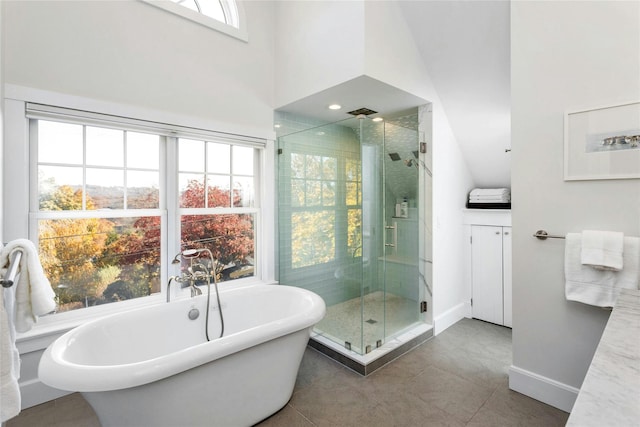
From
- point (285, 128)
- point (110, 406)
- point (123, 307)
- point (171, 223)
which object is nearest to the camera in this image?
point (110, 406)

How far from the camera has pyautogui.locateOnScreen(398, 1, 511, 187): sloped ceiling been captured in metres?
2.34

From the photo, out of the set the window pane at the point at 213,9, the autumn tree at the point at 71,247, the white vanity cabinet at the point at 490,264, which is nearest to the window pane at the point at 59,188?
the autumn tree at the point at 71,247

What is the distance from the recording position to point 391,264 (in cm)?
295

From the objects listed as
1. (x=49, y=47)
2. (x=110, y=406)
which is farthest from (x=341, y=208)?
(x=49, y=47)

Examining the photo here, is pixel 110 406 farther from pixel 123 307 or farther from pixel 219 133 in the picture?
pixel 219 133

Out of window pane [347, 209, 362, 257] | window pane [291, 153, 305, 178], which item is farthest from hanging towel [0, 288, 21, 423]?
window pane [291, 153, 305, 178]

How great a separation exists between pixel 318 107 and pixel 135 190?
1.80m

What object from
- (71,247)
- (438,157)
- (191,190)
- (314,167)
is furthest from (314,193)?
(71,247)

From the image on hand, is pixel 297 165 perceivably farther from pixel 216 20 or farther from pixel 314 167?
pixel 216 20

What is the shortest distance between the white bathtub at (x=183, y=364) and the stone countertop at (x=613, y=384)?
1398mm

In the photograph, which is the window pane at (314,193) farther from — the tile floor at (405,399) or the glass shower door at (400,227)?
the tile floor at (405,399)

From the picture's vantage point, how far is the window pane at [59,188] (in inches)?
82.7

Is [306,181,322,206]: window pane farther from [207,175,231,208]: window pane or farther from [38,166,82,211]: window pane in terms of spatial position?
[38,166,82,211]: window pane

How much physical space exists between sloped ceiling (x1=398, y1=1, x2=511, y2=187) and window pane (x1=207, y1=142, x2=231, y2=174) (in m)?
1.95
